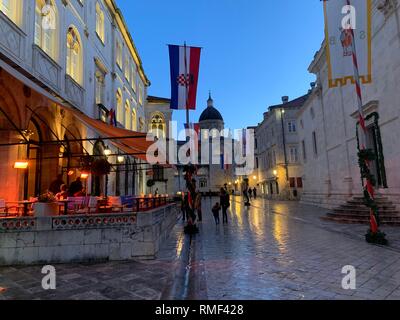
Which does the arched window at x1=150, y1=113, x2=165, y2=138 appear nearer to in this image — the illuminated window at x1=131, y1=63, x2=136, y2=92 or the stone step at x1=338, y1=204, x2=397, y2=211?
the illuminated window at x1=131, y1=63, x2=136, y2=92

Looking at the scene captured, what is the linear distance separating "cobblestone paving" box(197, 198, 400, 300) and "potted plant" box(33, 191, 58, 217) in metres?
4.15

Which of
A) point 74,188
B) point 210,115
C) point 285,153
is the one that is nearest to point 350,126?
point 74,188

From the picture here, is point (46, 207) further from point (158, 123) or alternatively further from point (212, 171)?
point (212, 171)

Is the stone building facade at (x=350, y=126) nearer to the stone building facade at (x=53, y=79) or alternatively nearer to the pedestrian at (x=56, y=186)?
the stone building facade at (x=53, y=79)

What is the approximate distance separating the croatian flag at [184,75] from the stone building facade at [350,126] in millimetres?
8473

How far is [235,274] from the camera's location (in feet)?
18.4

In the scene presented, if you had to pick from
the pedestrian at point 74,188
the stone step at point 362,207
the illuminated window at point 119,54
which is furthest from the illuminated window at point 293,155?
the pedestrian at point 74,188

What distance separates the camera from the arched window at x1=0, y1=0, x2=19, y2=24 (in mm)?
9380

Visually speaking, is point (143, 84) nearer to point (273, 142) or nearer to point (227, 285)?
point (273, 142)

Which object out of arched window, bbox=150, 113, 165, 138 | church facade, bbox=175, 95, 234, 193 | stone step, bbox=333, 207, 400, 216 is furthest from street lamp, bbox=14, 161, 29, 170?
church facade, bbox=175, 95, 234, 193

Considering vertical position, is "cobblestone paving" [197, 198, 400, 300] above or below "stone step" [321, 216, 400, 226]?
below

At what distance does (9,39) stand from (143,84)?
88.8 feet

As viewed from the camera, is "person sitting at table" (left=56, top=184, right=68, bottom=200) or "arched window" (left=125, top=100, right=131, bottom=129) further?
"arched window" (left=125, top=100, right=131, bottom=129)
